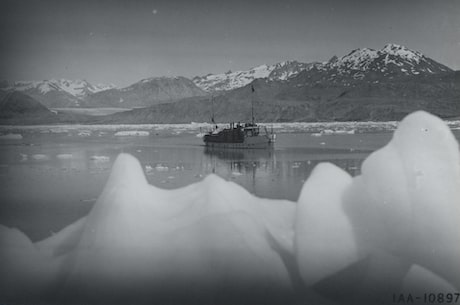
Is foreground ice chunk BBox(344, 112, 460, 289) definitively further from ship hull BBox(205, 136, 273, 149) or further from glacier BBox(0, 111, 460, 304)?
ship hull BBox(205, 136, 273, 149)

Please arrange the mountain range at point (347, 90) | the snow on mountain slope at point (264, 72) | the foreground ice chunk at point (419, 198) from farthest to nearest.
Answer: the snow on mountain slope at point (264, 72), the mountain range at point (347, 90), the foreground ice chunk at point (419, 198)

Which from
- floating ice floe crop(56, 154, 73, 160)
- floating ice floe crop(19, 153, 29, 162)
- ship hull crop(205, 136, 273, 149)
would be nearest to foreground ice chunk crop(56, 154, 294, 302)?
floating ice floe crop(19, 153, 29, 162)

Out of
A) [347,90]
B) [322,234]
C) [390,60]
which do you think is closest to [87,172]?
[322,234]

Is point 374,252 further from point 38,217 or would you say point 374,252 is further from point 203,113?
point 203,113

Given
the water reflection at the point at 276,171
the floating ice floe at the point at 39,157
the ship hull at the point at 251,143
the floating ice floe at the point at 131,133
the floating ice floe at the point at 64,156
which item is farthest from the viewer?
the ship hull at the point at 251,143

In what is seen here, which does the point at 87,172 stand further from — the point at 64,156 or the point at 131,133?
the point at 131,133

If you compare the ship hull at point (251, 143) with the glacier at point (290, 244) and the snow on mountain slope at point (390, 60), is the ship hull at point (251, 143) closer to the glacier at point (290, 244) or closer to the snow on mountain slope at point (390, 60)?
the snow on mountain slope at point (390, 60)

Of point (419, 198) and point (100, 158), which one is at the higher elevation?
point (100, 158)

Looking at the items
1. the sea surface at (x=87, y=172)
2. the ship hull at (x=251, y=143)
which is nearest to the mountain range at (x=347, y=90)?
the sea surface at (x=87, y=172)
